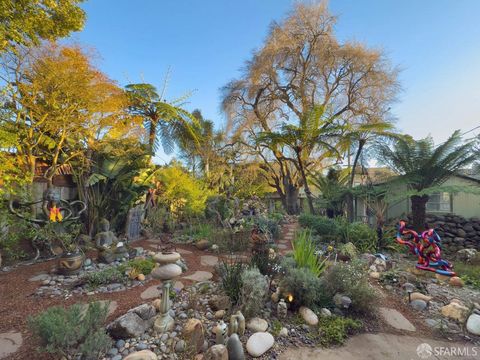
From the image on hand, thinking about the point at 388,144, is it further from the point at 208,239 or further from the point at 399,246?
the point at 208,239

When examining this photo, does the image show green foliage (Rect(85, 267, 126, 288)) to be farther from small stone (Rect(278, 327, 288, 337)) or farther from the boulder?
small stone (Rect(278, 327, 288, 337))

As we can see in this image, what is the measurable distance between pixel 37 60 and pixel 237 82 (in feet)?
34.7

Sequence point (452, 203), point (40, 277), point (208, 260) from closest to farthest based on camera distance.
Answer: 1. point (40, 277)
2. point (208, 260)
3. point (452, 203)

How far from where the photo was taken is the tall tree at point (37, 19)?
3252mm

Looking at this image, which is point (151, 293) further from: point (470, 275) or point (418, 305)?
point (470, 275)

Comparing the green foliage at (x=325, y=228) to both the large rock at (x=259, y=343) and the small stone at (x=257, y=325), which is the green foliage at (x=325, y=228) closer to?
the small stone at (x=257, y=325)

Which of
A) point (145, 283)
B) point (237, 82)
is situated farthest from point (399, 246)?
point (237, 82)

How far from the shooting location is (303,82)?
12.4 m

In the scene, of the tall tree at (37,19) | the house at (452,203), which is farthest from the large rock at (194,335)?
the house at (452,203)

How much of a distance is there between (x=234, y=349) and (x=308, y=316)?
1.00m

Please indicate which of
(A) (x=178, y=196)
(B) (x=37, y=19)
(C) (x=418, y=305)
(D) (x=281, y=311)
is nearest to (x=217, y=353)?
(D) (x=281, y=311)

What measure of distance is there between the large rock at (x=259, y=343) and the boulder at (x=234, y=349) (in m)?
0.10

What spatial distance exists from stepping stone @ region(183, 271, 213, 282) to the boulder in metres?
1.62

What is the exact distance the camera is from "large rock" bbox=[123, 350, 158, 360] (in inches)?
65.4
